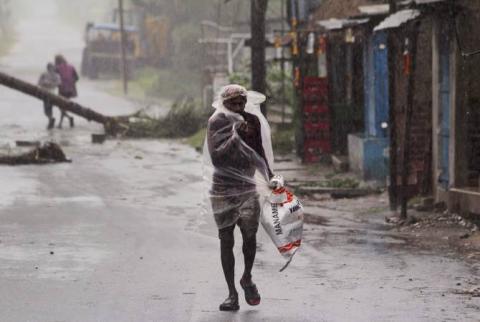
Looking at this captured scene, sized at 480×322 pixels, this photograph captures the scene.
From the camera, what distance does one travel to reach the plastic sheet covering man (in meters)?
9.29

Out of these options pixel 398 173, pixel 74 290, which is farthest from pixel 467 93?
pixel 74 290

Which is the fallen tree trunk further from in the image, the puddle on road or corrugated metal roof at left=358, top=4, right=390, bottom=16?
the puddle on road

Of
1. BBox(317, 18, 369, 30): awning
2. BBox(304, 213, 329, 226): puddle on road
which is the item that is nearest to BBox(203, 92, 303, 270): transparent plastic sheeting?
BBox(304, 213, 329, 226): puddle on road

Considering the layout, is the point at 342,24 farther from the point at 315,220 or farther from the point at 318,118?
the point at 315,220

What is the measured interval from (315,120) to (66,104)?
329 inches

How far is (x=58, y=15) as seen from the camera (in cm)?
11712

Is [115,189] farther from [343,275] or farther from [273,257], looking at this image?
[343,275]

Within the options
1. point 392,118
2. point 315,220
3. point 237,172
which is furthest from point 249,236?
point 392,118

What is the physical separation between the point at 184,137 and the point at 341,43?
23.6 feet

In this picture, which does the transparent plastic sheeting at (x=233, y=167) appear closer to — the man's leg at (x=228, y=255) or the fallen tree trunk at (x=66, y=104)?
the man's leg at (x=228, y=255)

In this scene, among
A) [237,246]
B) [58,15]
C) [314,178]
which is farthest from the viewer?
[58,15]

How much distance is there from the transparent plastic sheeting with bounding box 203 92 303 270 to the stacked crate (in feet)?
47.0

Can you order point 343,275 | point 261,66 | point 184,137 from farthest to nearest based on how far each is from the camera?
point 184,137 < point 261,66 < point 343,275

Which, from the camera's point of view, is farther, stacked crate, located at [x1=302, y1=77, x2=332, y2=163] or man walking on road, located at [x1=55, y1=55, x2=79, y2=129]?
man walking on road, located at [x1=55, y1=55, x2=79, y2=129]
